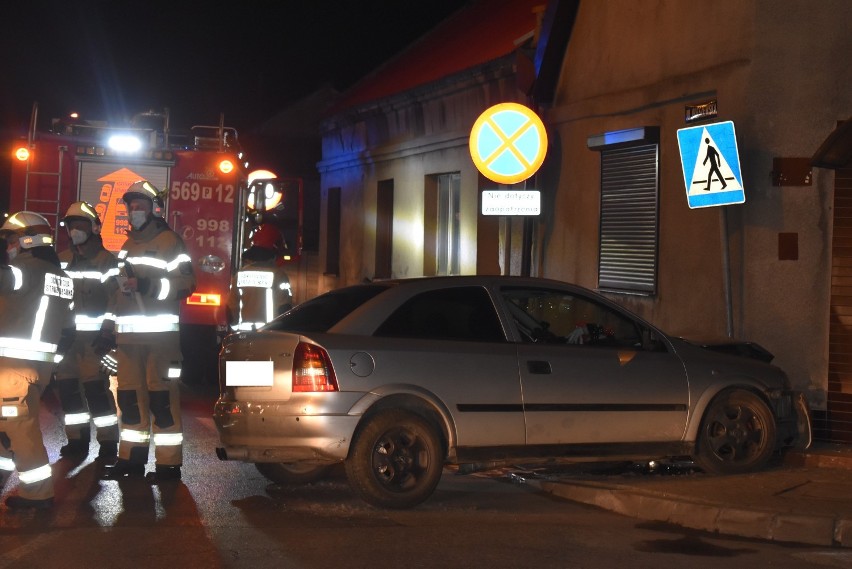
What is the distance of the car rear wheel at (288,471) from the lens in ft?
29.3

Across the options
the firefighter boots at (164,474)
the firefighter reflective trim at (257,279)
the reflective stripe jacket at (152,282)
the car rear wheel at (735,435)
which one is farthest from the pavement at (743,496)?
the firefighter reflective trim at (257,279)

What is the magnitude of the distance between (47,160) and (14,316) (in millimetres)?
6667

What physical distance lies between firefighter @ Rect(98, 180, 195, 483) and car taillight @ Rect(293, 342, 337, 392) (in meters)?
1.70

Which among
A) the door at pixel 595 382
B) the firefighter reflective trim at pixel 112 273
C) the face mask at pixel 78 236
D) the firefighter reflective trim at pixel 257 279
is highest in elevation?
the face mask at pixel 78 236

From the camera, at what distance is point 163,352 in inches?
365

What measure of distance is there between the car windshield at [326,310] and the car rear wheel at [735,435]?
268cm

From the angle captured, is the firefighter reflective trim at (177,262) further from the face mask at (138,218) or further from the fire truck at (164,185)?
the fire truck at (164,185)

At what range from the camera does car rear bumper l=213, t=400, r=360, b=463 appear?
7.85 m

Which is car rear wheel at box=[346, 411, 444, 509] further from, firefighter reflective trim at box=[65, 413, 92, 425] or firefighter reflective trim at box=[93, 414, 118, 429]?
firefighter reflective trim at box=[65, 413, 92, 425]

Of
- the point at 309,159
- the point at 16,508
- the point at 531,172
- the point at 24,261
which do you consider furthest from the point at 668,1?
the point at 309,159

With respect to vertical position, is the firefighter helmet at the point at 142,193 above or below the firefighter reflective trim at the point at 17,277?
above

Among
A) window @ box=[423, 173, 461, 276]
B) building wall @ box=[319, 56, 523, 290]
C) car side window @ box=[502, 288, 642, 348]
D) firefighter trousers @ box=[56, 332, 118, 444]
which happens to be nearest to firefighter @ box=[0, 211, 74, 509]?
firefighter trousers @ box=[56, 332, 118, 444]

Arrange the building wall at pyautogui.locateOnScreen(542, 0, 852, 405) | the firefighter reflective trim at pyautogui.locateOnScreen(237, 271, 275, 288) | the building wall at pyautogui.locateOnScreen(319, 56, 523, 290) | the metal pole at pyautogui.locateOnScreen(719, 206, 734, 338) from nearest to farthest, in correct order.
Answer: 1. the metal pole at pyautogui.locateOnScreen(719, 206, 734, 338)
2. the building wall at pyautogui.locateOnScreen(542, 0, 852, 405)
3. the firefighter reflective trim at pyautogui.locateOnScreen(237, 271, 275, 288)
4. the building wall at pyautogui.locateOnScreen(319, 56, 523, 290)

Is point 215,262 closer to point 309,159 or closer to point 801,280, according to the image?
point 801,280
